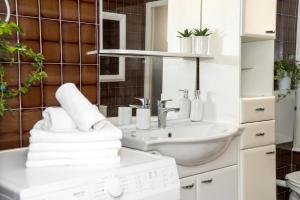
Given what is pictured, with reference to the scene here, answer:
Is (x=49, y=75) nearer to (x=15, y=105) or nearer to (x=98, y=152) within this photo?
(x=15, y=105)

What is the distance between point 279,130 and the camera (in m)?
3.08

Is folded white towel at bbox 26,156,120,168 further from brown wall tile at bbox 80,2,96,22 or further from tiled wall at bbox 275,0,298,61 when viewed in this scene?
tiled wall at bbox 275,0,298,61

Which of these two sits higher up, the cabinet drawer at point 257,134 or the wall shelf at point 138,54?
the wall shelf at point 138,54

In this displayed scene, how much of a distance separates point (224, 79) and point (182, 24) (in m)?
0.49

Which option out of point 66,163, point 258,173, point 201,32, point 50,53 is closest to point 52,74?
point 50,53

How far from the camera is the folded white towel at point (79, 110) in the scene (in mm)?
1392

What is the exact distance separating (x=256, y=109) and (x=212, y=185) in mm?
618

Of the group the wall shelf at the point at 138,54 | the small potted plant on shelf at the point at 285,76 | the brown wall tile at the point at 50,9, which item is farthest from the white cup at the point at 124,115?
the small potted plant on shelf at the point at 285,76

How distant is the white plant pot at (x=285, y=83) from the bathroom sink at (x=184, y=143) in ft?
3.11

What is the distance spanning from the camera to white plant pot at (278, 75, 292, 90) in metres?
2.97

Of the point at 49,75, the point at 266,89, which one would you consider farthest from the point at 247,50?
the point at 49,75

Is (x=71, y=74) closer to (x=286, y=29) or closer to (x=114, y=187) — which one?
(x=114, y=187)

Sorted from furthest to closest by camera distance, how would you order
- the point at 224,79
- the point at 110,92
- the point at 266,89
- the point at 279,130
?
the point at 279,130 → the point at 266,89 → the point at 224,79 → the point at 110,92

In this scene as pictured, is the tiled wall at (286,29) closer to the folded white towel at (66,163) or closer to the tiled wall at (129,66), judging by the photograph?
the tiled wall at (129,66)
